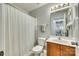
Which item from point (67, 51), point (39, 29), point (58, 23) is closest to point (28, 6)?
point (39, 29)

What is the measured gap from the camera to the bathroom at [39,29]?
60.1 inches

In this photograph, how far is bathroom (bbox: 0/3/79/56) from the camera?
5.01 feet

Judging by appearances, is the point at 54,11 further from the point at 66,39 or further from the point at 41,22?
the point at 66,39

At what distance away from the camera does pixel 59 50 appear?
5.23 feet

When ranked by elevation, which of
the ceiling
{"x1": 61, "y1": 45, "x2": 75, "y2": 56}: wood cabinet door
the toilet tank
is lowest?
{"x1": 61, "y1": 45, "x2": 75, "y2": 56}: wood cabinet door

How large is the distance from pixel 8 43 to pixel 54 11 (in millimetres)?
883

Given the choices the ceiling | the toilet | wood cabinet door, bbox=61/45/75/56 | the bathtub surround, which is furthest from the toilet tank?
the ceiling

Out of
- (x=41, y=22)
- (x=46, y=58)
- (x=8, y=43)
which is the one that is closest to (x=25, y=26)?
(x=41, y=22)

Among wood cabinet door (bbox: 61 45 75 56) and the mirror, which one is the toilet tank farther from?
wood cabinet door (bbox: 61 45 75 56)

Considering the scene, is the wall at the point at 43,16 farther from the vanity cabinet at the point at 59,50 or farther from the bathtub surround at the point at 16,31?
the vanity cabinet at the point at 59,50

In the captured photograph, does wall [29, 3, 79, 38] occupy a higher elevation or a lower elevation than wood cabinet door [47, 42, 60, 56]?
higher

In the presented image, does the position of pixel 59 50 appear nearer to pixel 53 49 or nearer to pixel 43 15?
pixel 53 49

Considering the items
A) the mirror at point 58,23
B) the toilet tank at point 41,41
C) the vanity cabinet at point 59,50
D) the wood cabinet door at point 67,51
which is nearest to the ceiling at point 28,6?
the mirror at point 58,23

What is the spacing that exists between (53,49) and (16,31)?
25.9 inches
